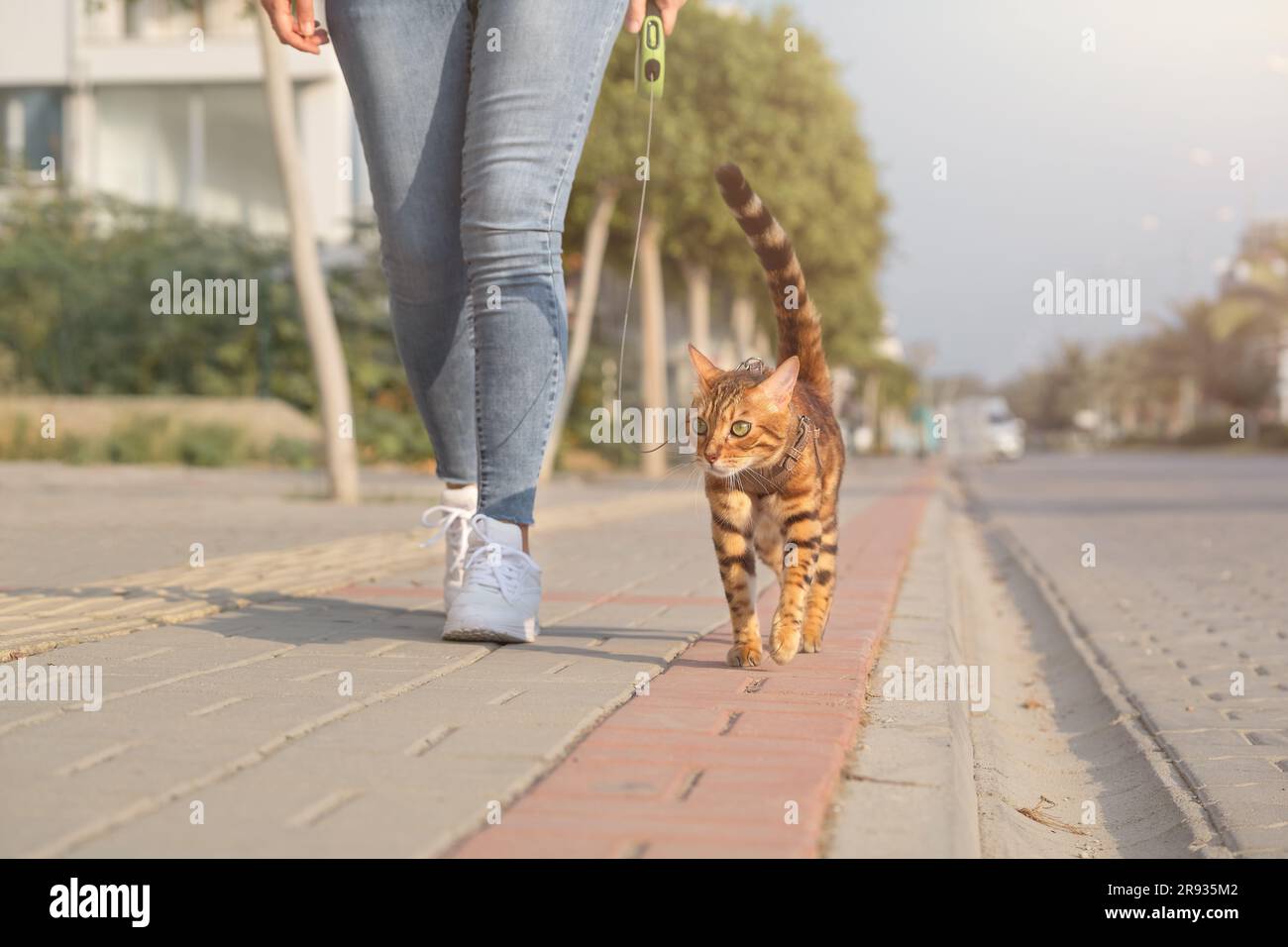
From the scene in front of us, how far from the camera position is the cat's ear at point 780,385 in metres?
Result: 3.84

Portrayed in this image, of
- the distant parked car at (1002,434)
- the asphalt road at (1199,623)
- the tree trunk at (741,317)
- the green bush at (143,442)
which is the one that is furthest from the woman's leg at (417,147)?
the distant parked car at (1002,434)

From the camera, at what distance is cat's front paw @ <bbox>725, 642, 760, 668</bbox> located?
3.96 metres

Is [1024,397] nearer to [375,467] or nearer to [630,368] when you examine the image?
[630,368]

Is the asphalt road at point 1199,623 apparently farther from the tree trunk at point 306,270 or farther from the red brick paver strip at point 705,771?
the tree trunk at point 306,270

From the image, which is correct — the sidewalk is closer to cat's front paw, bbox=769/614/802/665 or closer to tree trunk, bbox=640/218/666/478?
cat's front paw, bbox=769/614/802/665

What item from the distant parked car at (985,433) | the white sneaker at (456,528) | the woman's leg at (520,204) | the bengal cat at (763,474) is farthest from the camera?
the distant parked car at (985,433)

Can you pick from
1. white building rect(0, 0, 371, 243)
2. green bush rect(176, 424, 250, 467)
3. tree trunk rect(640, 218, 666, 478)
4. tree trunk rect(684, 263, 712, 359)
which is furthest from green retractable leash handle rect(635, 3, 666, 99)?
white building rect(0, 0, 371, 243)

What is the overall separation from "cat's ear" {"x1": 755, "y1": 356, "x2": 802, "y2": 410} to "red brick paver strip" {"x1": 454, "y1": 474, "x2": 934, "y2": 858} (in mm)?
675

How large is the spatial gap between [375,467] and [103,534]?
1106cm

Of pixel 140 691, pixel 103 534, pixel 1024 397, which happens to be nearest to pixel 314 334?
pixel 103 534

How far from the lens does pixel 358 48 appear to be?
4223 millimetres

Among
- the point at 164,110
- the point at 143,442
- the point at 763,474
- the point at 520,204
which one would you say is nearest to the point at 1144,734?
the point at 763,474

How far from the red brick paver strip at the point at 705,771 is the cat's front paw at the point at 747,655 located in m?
0.03
